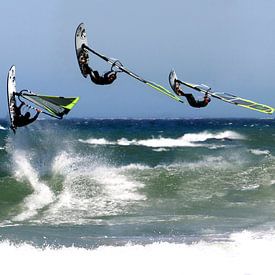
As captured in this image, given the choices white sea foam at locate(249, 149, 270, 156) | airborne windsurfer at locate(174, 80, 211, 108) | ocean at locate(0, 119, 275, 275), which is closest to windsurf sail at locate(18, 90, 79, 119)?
airborne windsurfer at locate(174, 80, 211, 108)

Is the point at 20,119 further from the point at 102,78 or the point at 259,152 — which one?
the point at 259,152

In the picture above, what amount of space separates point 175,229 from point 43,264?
4321mm

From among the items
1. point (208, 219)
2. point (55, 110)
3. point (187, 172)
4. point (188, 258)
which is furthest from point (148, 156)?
point (55, 110)

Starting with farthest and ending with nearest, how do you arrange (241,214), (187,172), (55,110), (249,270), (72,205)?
(187,172)
(72,205)
(241,214)
(249,270)
(55,110)

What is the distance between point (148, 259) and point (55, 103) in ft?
15.1

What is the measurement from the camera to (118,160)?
103ft

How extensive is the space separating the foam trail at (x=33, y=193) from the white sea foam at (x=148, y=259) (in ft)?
14.0

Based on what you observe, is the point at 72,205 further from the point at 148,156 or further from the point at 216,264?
the point at 148,156

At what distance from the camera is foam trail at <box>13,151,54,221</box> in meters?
18.9

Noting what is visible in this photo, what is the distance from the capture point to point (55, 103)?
10500mm

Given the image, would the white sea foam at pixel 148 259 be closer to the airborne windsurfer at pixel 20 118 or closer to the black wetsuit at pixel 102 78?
the airborne windsurfer at pixel 20 118

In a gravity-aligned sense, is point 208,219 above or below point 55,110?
below

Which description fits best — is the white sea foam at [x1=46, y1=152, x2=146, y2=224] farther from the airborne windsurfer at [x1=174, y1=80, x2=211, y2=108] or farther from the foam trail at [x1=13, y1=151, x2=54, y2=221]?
the airborne windsurfer at [x1=174, y1=80, x2=211, y2=108]

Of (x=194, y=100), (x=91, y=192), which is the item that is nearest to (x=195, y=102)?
(x=194, y=100)
